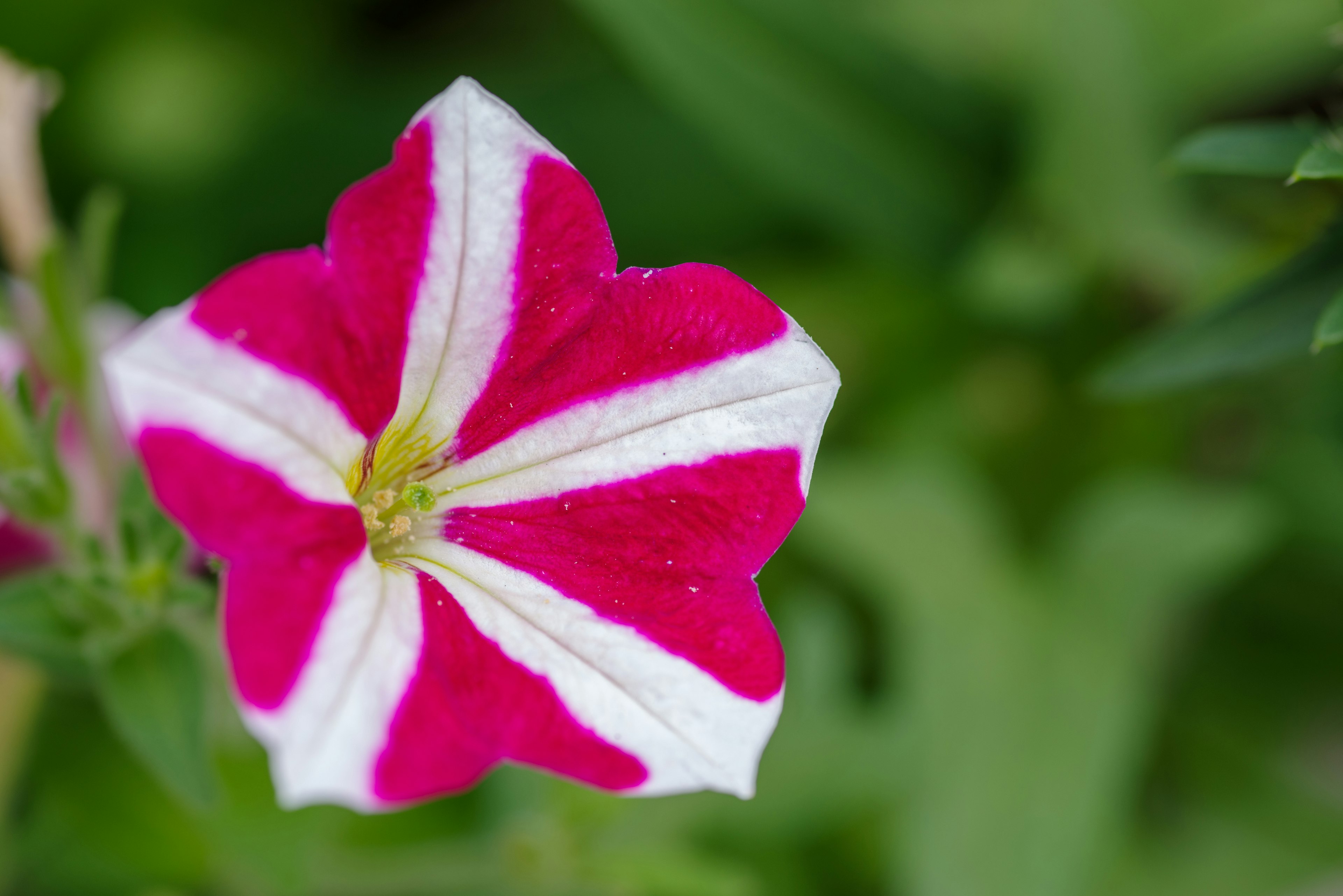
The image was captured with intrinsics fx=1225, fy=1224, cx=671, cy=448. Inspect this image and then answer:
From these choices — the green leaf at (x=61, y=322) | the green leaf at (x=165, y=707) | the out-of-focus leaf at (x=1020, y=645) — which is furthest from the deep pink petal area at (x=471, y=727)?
the out-of-focus leaf at (x=1020, y=645)

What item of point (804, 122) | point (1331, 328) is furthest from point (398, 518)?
point (804, 122)

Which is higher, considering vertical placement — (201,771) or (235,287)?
(235,287)

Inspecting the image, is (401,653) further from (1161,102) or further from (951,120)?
(1161,102)

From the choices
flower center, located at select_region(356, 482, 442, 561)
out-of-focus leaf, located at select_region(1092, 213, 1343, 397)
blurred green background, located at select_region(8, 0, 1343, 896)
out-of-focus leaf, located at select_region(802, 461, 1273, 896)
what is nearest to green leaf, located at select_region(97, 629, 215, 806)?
flower center, located at select_region(356, 482, 442, 561)

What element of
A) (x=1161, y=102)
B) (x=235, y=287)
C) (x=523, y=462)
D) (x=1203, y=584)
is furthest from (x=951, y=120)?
(x=235, y=287)

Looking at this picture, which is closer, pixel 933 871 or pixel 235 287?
pixel 235 287

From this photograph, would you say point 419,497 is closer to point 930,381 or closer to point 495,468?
point 495,468

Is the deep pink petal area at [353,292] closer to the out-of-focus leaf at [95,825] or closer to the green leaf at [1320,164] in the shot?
the green leaf at [1320,164]
